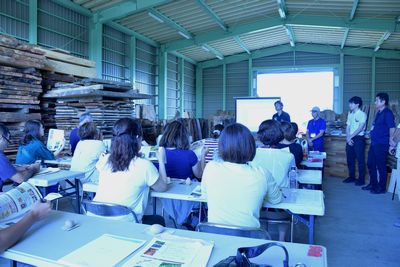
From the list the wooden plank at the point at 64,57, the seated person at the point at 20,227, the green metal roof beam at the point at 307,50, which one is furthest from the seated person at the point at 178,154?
the green metal roof beam at the point at 307,50

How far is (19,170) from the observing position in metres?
3.18

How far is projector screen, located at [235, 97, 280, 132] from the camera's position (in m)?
8.37

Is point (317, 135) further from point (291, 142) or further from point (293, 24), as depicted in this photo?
point (293, 24)

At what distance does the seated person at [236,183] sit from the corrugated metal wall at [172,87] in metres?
12.2

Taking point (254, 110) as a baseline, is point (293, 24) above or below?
above

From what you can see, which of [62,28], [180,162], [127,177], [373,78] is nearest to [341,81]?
[373,78]

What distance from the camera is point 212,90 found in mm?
17156

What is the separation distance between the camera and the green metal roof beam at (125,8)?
885 centimetres

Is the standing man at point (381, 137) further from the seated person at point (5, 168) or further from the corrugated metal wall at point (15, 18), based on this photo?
the corrugated metal wall at point (15, 18)

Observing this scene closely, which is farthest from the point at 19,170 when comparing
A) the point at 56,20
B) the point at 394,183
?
the point at 56,20

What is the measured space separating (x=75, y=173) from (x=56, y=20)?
6.76 metres

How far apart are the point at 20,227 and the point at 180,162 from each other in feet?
6.36

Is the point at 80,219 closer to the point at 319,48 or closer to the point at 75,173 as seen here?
the point at 75,173

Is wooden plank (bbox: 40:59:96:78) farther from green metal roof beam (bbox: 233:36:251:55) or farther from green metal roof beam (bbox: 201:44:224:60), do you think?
green metal roof beam (bbox: 233:36:251:55)
